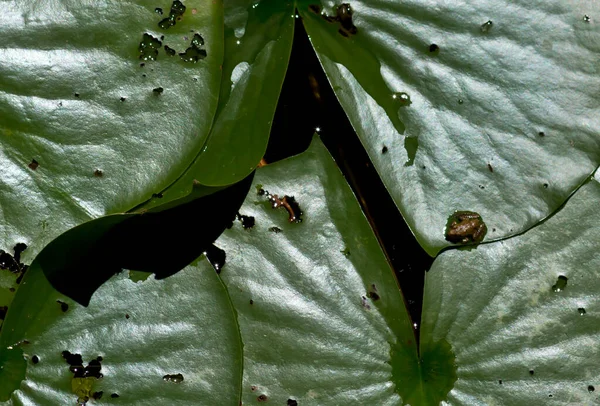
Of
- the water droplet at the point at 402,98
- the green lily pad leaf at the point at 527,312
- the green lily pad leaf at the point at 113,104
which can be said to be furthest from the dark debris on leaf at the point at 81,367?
the water droplet at the point at 402,98

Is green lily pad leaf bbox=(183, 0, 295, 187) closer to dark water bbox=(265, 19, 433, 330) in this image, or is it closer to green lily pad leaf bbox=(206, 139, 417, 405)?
green lily pad leaf bbox=(206, 139, 417, 405)

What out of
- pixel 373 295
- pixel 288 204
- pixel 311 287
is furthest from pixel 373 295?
pixel 288 204

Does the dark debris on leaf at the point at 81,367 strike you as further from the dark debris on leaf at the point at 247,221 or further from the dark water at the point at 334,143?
the dark water at the point at 334,143

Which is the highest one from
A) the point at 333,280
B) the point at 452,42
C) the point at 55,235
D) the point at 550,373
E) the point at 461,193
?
the point at 452,42

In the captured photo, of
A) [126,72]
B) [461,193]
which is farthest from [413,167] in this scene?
[126,72]

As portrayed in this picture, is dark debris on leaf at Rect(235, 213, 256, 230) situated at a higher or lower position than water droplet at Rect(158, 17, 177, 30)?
lower

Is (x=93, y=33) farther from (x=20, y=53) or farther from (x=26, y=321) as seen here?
(x=26, y=321)

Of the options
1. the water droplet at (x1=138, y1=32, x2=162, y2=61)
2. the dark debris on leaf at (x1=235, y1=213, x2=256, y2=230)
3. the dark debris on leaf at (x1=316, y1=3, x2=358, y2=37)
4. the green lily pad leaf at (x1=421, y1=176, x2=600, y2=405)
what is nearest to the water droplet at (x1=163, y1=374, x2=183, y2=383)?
the dark debris on leaf at (x1=235, y1=213, x2=256, y2=230)
